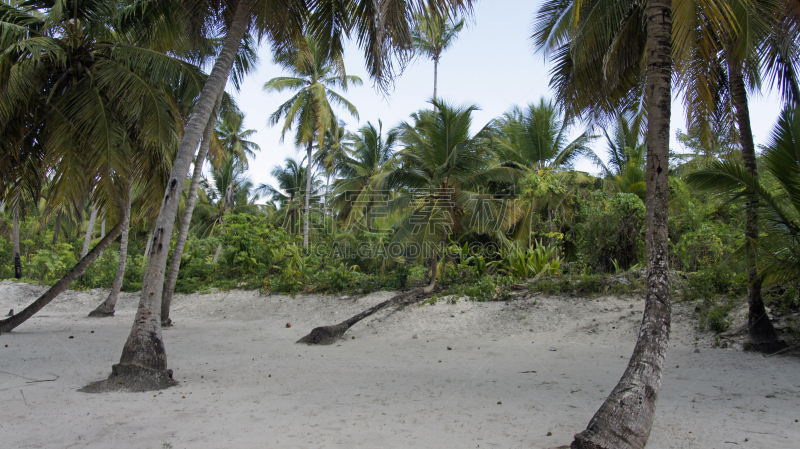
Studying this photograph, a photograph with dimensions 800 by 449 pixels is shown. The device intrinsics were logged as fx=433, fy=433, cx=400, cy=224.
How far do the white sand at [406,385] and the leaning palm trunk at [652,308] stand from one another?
0.35m

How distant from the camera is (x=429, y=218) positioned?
34.1 feet

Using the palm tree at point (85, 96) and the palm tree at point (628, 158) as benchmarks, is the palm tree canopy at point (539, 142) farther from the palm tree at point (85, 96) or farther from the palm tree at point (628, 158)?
the palm tree at point (85, 96)

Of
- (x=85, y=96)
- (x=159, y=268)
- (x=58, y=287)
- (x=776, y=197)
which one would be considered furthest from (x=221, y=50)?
(x=776, y=197)

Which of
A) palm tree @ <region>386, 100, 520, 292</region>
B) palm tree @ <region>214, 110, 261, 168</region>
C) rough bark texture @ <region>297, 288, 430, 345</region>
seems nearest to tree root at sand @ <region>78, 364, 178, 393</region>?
rough bark texture @ <region>297, 288, 430, 345</region>

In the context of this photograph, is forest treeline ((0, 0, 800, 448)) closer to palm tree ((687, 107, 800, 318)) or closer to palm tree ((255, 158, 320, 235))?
palm tree ((687, 107, 800, 318))

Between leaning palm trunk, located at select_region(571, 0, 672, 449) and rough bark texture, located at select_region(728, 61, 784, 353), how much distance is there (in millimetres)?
3037

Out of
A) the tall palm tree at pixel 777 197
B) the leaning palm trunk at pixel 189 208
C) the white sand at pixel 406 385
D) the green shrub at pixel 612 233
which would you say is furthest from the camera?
the green shrub at pixel 612 233

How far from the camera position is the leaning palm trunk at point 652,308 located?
9.89 ft

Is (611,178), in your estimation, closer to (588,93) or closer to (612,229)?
(612,229)

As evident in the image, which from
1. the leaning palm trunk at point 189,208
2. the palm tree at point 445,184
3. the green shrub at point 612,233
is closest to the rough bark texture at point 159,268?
the leaning palm trunk at point 189,208

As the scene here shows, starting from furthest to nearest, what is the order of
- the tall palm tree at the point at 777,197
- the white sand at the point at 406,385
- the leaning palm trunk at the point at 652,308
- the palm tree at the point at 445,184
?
the palm tree at the point at 445,184 → the tall palm tree at the point at 777,197 → the white sand at the point at 406,385 → the leaning palm trunk at the point at 652,308

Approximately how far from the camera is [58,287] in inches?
297

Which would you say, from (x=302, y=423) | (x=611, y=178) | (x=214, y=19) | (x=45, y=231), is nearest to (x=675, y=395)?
(x=302, y=423)

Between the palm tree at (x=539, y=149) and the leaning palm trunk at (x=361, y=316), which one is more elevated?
the palm tree at (x=539, y=149)
